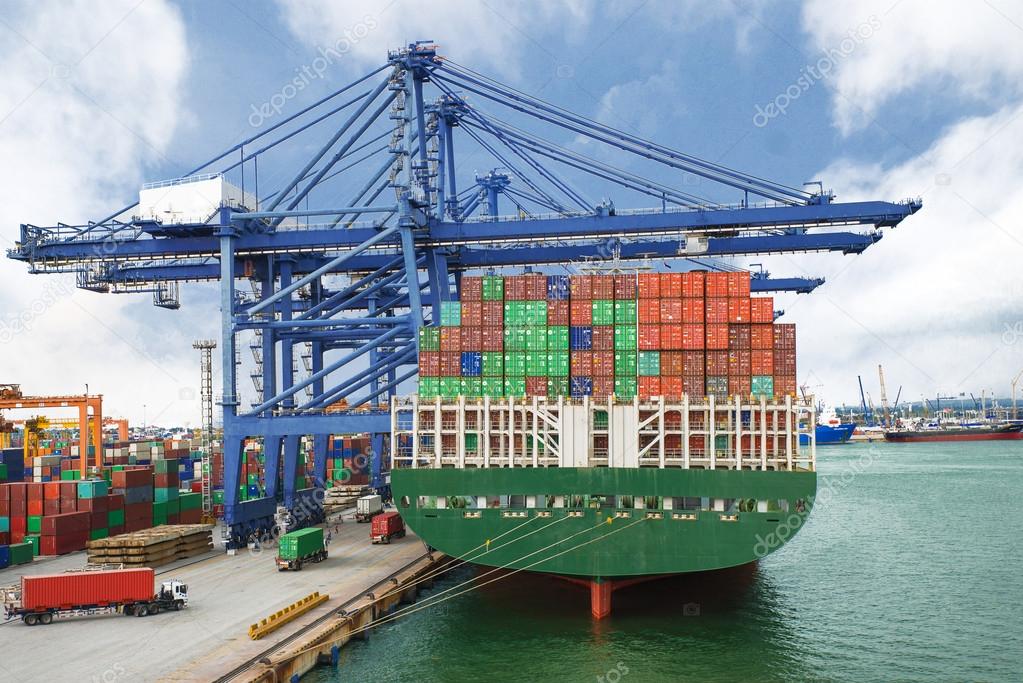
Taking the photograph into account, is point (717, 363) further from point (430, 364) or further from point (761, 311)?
point (430, 364)

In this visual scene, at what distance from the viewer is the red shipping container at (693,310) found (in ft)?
115

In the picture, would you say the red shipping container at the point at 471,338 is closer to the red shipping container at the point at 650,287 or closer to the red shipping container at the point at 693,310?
the red shipping container at the point at 650,287

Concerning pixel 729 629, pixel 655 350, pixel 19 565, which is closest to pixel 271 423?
pixel 19 565

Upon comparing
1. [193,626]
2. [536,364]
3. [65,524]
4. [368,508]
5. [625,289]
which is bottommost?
[193,626]

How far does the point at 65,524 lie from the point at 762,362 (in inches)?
1393

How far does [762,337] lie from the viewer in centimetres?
3475

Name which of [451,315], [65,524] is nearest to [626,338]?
[451,315]

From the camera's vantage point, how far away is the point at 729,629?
103 ft

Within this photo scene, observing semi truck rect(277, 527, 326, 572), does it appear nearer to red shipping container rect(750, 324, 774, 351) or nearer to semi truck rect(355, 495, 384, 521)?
semi truck rect(355, 495, 384, 521)

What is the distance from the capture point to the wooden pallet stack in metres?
39.0

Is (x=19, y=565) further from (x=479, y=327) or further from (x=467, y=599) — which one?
(x=479, y=327)

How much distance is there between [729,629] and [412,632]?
36.5 ft

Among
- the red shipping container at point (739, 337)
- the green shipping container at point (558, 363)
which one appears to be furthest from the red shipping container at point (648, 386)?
the red shipping container at point (739, 337)

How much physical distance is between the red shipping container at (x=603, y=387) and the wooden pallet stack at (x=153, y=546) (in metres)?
21.3
